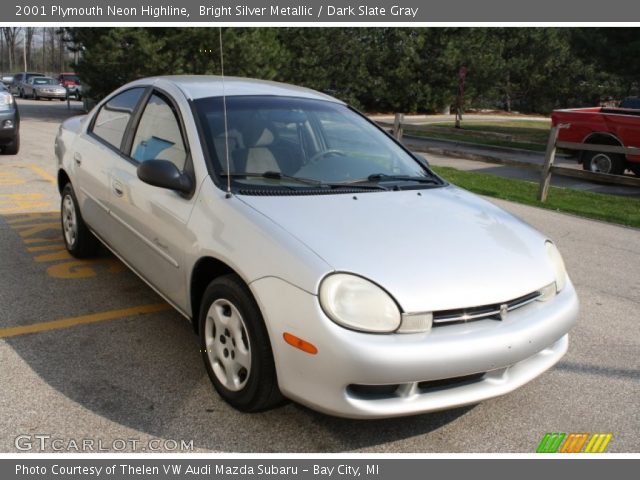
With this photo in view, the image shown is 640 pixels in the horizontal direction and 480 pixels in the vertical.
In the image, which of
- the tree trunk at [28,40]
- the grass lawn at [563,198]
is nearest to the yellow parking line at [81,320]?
the grass lawn at [563,198]

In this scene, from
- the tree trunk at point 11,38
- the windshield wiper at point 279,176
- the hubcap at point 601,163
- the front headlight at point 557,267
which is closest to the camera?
the front headlight at point 557,267

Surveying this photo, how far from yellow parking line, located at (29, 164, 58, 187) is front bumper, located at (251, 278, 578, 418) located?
24.2ft

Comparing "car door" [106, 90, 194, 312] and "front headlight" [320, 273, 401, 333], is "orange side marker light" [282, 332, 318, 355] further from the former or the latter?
"car door" [106, 90, 194, 312]

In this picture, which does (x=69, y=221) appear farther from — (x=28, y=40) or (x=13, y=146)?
(x=28, y=40)

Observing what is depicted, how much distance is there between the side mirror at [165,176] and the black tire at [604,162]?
10724mm

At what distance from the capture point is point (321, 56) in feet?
100

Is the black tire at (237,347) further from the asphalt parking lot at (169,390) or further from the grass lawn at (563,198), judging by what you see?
the grass lawn at (563,198)

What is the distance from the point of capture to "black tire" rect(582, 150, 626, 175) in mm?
11867

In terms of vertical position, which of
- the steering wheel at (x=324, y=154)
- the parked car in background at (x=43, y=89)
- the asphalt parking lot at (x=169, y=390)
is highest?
the parked car in background at (x=43, y=89)

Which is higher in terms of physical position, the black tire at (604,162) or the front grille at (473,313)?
the black tire at (604,162)

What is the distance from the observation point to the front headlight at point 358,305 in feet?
8.14

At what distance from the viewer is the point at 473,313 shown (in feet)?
8.62

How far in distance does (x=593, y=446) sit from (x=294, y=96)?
2.74 meters

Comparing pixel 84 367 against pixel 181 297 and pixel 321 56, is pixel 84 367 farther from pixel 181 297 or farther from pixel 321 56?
pixel 321 56
